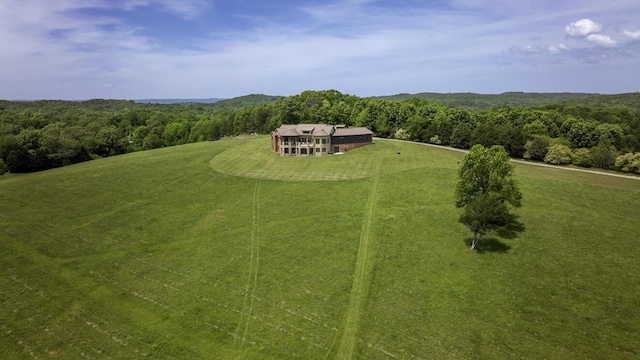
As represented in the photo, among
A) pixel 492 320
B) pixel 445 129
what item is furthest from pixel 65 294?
pixel 445 129

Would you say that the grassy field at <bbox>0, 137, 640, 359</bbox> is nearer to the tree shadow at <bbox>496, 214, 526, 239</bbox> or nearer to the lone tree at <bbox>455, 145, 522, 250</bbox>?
the tree shadow at <bbox>496, 214, 526, 239</bbox>

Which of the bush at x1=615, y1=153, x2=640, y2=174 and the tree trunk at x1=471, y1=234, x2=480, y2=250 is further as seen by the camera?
the bush at x1=615, y1=153, x2=640, y2=174

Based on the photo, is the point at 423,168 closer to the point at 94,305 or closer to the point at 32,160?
the point at 94,305

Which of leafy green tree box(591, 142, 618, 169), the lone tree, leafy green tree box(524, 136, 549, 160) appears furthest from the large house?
leafy green tree box(591, 142, 618, 169)

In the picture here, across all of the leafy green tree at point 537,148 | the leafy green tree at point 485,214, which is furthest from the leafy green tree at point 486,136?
the leafy green tree at point 485,214

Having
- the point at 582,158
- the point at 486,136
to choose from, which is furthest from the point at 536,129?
the point at 582,158
